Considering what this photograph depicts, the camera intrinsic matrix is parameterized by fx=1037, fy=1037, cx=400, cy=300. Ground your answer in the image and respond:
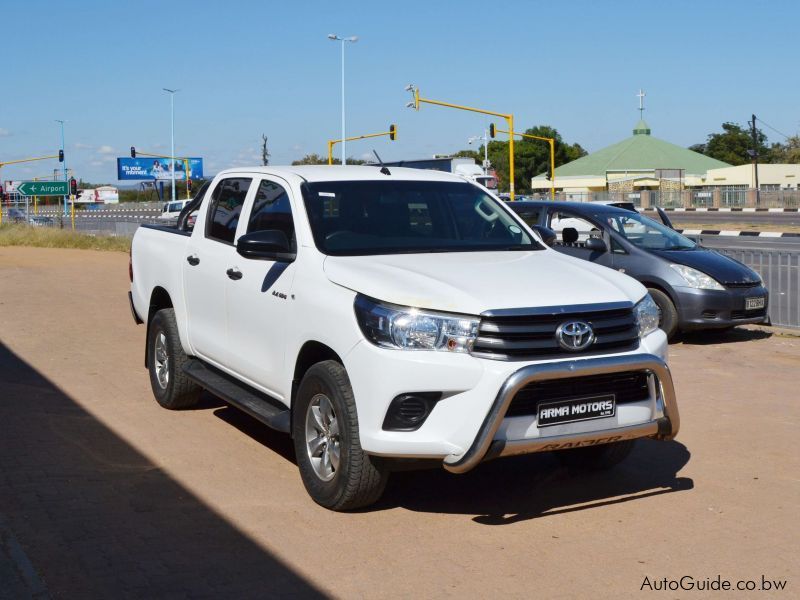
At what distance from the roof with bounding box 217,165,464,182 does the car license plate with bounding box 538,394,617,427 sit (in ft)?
7.30

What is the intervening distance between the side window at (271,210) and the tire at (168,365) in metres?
1.48

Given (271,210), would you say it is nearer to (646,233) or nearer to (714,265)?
(714,265)

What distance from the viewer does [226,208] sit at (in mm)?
7402

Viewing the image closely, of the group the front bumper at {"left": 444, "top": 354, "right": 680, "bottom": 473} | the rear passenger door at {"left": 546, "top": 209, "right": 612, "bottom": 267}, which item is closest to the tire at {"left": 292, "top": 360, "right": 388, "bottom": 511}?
the front bumper at {"left": 444, "top": 354, "right": 680, "bottom": 473}

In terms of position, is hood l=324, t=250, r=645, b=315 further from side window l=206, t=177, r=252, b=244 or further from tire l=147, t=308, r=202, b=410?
tire l=147, t=308, r=202, b=410

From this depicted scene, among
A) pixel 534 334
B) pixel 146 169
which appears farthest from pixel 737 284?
pixel 146 169

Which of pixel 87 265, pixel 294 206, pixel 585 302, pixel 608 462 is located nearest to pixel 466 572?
pixel 585 302

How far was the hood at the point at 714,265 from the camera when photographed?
11.6m

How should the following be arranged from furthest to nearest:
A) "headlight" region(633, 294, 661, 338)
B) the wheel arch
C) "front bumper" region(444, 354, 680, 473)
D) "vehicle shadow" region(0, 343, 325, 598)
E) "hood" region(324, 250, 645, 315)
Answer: the wheel arch < "headlight" region(633, 294, 661, 338) < "hood" region(324, 250, 645, 315) < "front bumper" region(444, 354, 680, 473) < "vehicle shadow" region(0, 343, 325, 598)

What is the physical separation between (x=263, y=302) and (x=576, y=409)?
2.11 meters

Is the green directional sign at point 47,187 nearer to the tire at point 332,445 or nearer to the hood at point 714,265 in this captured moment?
the hood at point 714,265

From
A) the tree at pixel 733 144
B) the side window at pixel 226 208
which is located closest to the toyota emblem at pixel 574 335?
the side window at pixel 226 208

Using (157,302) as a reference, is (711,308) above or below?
below

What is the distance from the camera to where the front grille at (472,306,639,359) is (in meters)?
5.08
